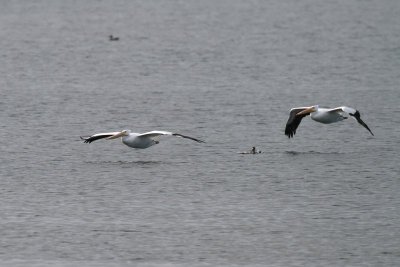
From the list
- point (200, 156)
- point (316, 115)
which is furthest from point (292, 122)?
point (200, 156)

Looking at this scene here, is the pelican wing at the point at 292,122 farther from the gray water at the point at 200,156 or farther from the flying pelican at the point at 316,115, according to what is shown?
the gray water at the point at 200,156

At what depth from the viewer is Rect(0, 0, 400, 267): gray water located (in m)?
14.4

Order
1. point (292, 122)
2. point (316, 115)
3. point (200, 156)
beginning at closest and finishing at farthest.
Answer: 1. point (200, 156)
2. point (316, 115)
3. point (292, 122)

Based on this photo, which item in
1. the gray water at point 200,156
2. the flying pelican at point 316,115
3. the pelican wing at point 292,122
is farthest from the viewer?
the pelican wing at point 292,122

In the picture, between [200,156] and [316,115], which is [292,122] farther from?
[200,156]

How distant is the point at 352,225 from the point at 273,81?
15.1 meters

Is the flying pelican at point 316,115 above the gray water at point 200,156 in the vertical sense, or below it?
above

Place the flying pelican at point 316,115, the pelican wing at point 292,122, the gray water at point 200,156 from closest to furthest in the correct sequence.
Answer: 1. the gray water at point 200,156
2. the flying pelican at point 316,115
3. the pelican wing at point 292,122

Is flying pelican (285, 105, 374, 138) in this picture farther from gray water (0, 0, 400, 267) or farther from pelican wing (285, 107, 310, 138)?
gray water (0, 0, 400, 267)

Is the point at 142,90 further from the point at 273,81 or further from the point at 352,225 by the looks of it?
the point at 352,225

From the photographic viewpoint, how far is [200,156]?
19781 mm

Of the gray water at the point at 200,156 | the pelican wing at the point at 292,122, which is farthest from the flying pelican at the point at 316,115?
the gray water at the point at 200,156

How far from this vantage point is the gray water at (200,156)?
14.4 metres

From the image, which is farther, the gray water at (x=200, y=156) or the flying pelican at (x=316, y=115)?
the flying pelican at (x=316, y=115)
